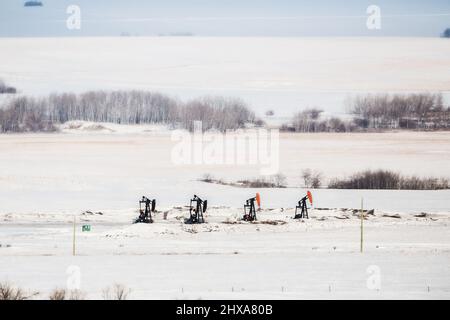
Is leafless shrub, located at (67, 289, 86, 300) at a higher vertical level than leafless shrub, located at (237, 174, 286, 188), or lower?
lower

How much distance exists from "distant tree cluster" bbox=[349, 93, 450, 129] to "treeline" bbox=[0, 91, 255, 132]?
747cm

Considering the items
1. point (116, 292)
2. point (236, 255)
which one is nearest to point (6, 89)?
point (236, 255)

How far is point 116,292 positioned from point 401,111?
1651 inches

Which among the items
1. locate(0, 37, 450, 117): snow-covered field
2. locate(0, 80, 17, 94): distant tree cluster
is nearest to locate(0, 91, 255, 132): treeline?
locate(0, 37, 450, 117): snow-covered field

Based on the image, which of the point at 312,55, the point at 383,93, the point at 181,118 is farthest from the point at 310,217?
the point at 312,55

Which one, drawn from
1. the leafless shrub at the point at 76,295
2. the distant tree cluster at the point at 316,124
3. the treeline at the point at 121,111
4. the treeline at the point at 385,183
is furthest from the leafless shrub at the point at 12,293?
the distant tree cluster at the point at 316,124

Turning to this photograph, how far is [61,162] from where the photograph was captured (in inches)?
1404

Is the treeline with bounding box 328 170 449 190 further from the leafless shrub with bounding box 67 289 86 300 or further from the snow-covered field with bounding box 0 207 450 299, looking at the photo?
the leafless shrub with bounding box 67 289 86 300

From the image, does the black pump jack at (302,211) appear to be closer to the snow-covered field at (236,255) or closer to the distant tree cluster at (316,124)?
the snow-covered field at (236,255)

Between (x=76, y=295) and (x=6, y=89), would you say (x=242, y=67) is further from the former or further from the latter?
(x=76, y=295)

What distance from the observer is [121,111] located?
5644 cm

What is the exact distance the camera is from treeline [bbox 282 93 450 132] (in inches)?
1938

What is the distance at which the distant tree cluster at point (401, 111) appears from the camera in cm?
5022

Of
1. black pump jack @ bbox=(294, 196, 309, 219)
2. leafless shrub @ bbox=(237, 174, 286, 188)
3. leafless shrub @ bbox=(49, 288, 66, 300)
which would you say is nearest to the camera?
leafless shrub @ bbox=(49, 288, 66, 300)
